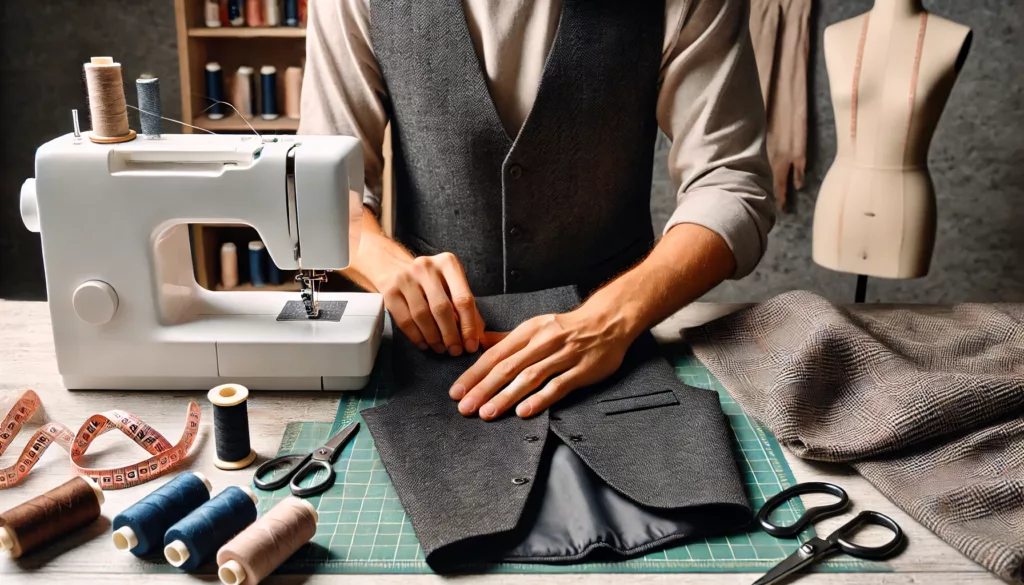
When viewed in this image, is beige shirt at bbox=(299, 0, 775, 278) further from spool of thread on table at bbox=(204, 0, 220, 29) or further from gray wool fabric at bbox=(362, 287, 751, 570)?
spool of thread on table at bbox=(204, 0, 220, 29)

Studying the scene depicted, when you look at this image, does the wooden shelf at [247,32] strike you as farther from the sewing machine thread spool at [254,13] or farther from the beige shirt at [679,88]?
the beige shirt at [679,88]

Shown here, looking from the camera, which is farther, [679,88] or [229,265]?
[229,265]

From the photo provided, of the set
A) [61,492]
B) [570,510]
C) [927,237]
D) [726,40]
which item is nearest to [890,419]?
[570,510]

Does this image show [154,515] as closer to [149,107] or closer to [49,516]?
[49,516]

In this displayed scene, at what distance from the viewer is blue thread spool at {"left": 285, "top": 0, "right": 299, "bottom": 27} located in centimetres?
355

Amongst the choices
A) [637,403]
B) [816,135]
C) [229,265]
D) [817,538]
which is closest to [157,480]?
[637,403]

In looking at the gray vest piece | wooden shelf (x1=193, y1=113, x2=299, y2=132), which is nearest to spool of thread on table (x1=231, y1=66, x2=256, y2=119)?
wooden shelf (x1=193, y1=113, x2=299, y2=132)

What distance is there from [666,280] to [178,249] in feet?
2.57

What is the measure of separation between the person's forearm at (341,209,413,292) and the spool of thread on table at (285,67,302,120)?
2.15 meters

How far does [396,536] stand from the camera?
1062mm

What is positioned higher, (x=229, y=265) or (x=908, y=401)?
(x=908, y=401)

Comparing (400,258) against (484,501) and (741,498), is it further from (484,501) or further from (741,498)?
(741,498)

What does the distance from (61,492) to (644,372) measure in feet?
2.60

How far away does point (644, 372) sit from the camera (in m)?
1.40
